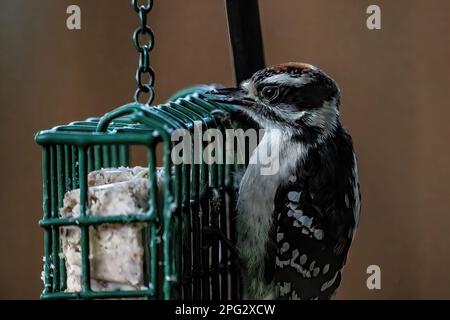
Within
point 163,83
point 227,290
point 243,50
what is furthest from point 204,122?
point 163,83

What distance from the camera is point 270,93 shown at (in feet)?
5.70

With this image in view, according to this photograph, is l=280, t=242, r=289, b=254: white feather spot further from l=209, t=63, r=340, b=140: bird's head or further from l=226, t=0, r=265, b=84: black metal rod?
l=226, t=0, r=265, b=84: black metal rod

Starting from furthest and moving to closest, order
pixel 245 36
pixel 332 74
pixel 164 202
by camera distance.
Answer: pixel 332 74, pixel 245 36, pixel 164 202

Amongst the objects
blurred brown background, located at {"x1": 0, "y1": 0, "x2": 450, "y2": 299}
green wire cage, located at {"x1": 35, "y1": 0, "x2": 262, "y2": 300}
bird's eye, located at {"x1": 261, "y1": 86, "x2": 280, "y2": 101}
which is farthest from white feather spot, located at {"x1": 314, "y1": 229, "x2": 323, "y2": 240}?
blurred brown background, located at {"x1": 0, "y1": 0, "x2": 450, "y2": 299}

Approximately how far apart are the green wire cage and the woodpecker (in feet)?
0.18

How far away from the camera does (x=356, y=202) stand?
1.84 m

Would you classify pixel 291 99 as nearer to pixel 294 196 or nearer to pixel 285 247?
pixel 294 196

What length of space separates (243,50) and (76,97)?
141 cm

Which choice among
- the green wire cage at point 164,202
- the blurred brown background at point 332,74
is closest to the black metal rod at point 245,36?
the green wire cage at point 164,202

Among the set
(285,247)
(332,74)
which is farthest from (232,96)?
(332,74)

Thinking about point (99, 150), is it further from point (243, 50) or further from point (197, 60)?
point (197, 60)

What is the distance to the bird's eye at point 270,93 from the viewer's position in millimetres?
1729

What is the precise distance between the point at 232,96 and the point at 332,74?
1.30 metres

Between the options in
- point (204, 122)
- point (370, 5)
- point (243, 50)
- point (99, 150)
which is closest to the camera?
point (204, 122)
